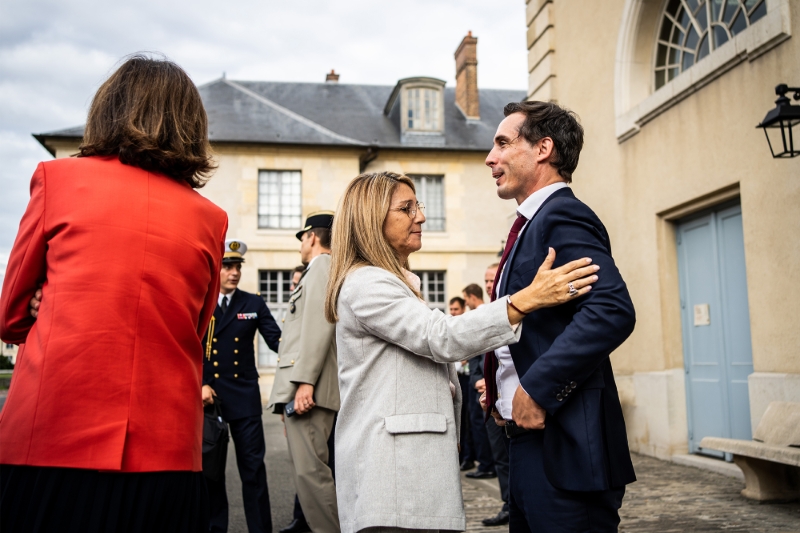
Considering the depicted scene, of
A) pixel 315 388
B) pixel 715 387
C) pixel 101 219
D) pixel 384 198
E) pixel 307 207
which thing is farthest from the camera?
pixel 307 207

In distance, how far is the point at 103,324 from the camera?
1787 millimetres

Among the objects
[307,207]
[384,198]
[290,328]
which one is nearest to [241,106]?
[307,207]

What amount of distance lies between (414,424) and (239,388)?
10.5ft

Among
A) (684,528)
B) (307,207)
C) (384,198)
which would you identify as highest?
(307,207)

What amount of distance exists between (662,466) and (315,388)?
15.4 feet

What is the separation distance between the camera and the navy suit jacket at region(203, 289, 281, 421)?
5250mm

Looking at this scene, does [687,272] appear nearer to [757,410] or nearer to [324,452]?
[757,410]

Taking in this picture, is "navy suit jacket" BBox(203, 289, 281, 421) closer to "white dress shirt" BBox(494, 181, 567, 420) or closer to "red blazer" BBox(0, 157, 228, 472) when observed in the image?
"white dress shirt" BBox(494, 181, 567, 420)

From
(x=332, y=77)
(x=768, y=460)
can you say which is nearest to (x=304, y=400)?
(x=768, y=460)

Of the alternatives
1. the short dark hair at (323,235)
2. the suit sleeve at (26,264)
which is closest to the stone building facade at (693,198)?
the short dark hair at (323,235)

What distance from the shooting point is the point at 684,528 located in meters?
4.91

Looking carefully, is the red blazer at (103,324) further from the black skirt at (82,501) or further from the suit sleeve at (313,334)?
the suit sleeve at (313,334)

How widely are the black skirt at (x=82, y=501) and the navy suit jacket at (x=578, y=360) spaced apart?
1094 mm

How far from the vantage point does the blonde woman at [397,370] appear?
7.25ft
